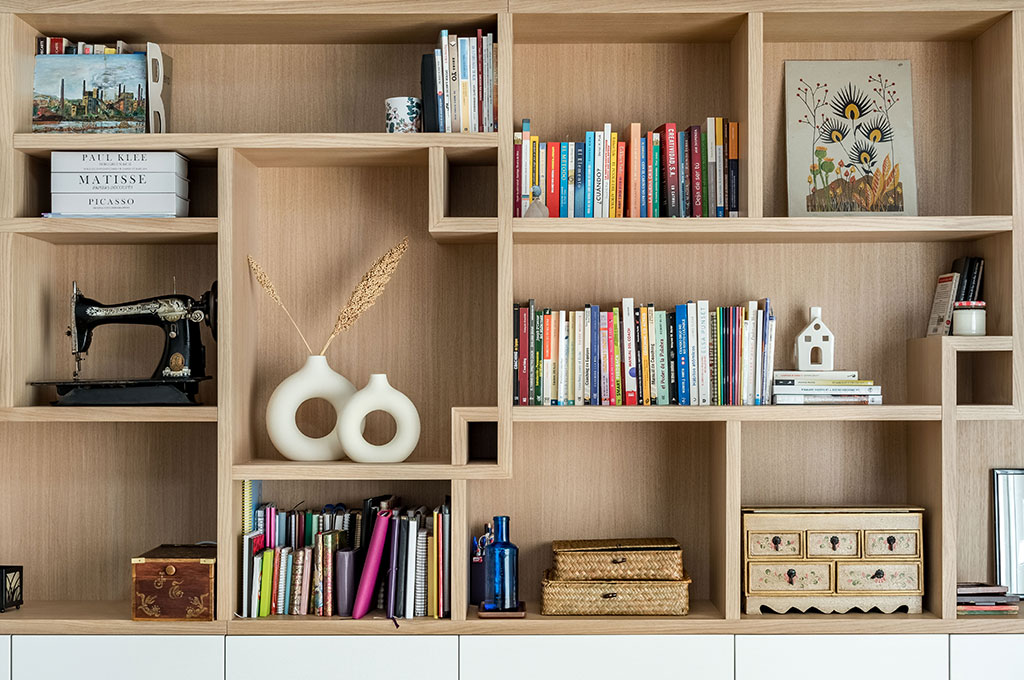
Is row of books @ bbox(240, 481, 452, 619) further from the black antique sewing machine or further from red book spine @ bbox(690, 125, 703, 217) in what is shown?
red book spine @ bbox(690, 125, 703, 217)

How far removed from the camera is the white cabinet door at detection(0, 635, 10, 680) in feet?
7.39

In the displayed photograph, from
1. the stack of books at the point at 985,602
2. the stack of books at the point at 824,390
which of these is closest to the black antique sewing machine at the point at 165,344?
the stack of books at the point at 824,390

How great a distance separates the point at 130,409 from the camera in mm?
2258

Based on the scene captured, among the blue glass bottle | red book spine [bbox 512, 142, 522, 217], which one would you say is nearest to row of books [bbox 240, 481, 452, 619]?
the blue glass bottle

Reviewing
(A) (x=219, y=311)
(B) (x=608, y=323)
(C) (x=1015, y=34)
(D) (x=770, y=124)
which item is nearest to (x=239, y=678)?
(A) (x=219, y=311)

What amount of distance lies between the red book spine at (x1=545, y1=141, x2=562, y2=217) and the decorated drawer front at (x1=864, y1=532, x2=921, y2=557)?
44.5 inches

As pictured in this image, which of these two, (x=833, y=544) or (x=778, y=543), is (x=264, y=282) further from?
Result: (x=833, y=544)

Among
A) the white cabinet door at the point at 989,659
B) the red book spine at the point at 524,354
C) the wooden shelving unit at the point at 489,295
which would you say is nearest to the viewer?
the white cabinet door at the point at 989,659

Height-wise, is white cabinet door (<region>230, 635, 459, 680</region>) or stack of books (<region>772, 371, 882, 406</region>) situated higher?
stack of books (<region>772, 371, 882, 406</region>)

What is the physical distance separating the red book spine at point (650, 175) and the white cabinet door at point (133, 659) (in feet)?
4.84

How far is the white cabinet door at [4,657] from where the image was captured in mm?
2254

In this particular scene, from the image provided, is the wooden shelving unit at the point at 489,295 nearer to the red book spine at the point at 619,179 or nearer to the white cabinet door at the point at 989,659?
the red book spine at the point at 619,179

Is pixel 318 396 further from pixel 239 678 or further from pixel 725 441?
pixel 725 441

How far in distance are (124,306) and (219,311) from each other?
0.26 metres
